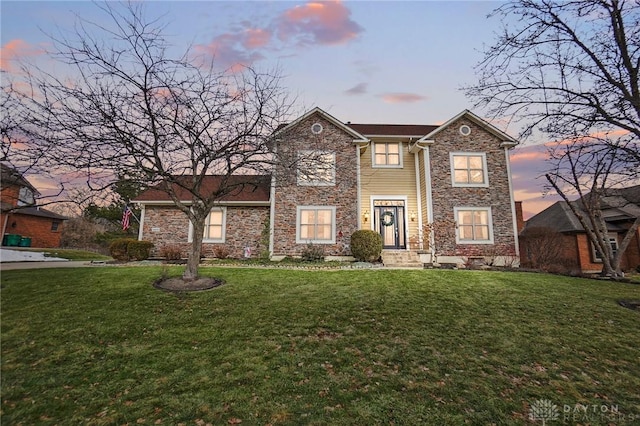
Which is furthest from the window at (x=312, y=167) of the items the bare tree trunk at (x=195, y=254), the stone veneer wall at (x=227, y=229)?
the stone veneer wall at (x=227, y=229)

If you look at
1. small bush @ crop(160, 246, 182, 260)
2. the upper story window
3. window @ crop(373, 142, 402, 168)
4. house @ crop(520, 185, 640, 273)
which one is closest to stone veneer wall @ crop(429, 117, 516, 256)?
window @ crop(373, 142, 402, 168)

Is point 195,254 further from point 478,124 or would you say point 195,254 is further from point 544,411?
point 478,124

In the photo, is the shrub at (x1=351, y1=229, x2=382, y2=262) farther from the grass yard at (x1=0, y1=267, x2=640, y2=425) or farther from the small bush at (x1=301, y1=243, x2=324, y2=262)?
the grass yard at (x1=0, y1=267, x2=640, y2=425)

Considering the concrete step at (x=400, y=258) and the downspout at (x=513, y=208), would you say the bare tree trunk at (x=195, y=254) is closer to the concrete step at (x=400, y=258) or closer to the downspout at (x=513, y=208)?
the concrete step at (x=400, y=258)

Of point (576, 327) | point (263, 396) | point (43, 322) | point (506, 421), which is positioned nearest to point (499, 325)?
point (576, 327)

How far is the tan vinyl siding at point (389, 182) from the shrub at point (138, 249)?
10747mm

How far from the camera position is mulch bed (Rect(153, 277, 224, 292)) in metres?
7.45

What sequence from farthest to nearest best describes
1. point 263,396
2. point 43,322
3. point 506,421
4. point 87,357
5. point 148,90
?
point 148,90, point 43,322, point 87,357, point 263,396, point 506,421

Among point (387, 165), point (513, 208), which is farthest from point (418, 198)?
point (513, 208)

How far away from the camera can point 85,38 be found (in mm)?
6211

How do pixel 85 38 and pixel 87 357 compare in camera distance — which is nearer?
pixel 87 357

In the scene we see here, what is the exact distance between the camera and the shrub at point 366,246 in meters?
12.6

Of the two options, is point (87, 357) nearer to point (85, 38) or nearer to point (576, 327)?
point (85, 38)

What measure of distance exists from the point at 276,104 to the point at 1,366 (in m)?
7.22
